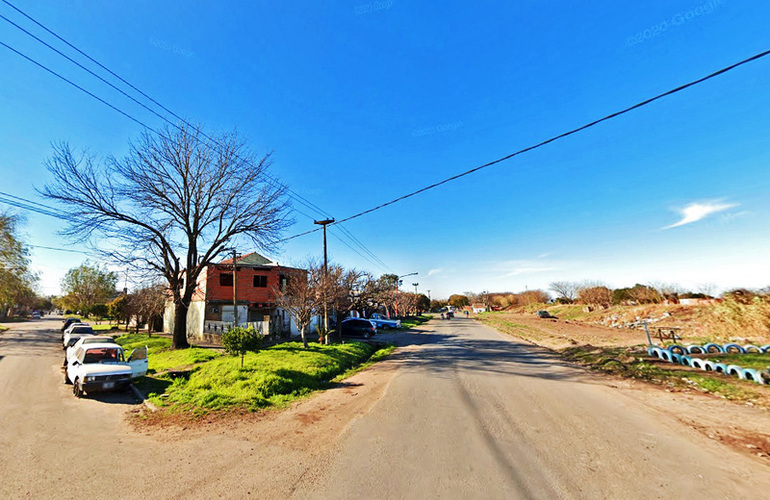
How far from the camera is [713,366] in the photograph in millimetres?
10328

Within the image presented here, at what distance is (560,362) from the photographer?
14039 mm

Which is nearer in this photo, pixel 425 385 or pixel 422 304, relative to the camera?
pixel 425 385

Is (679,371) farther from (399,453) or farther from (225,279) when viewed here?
(225,279)

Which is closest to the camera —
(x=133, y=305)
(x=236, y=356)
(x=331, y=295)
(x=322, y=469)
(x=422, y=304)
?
(x=322, y=469)

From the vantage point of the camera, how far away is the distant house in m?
26.5

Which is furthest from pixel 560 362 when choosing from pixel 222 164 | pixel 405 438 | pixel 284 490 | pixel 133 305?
pixel 133 305

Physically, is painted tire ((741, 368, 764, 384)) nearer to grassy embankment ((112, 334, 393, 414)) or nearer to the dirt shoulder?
the dirt shoulder

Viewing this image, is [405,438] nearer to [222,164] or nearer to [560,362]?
[560,362]

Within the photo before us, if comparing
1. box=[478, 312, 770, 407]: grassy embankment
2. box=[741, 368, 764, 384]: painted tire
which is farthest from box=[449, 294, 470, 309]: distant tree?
box=[741, 368, 764, 384]: painted tire

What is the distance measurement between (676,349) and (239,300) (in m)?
30.4

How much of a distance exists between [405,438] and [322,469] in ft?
5.72

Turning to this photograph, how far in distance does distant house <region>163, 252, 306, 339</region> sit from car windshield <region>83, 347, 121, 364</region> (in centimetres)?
1423

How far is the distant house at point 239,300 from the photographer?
26484mm

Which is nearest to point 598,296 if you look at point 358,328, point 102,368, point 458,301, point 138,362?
point 358,328
